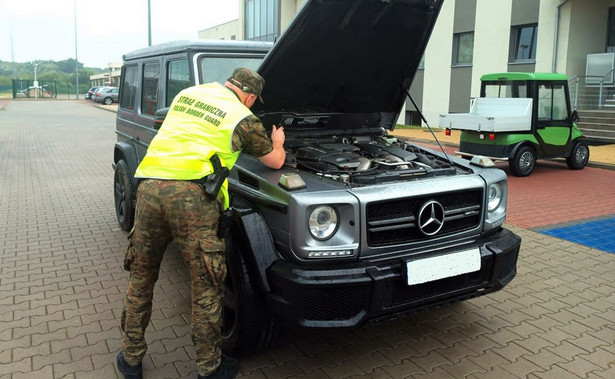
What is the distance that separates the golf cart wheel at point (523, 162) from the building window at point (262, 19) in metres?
24.8

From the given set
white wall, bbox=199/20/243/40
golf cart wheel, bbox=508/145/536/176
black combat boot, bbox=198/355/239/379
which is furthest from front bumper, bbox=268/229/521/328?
white wall, bbox=199/20/243/40

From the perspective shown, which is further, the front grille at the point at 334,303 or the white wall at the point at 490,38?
the white wall at the point at 490,38

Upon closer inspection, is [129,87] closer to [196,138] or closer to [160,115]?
[160,115]

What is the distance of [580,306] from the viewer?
441 centimetres

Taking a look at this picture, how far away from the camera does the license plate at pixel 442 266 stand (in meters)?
3.13

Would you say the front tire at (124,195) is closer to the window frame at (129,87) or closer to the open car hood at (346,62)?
the window frame at (129,87)

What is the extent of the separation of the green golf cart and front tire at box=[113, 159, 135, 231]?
688 centimetres

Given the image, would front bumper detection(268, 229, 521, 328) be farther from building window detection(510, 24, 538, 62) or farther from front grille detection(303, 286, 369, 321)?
building window detection(510, 24, 538, 62)

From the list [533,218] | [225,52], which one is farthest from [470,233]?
[533,218]

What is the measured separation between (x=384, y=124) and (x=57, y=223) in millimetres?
4402

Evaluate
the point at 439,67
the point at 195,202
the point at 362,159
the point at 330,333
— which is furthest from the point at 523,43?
→ the point at 195,202

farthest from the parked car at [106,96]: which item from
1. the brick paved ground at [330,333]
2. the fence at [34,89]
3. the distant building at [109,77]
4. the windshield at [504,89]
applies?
the brick paved ground at [330,333]

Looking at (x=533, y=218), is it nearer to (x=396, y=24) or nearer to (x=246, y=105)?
(x=396, y=24)

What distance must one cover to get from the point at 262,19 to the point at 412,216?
117 feet
